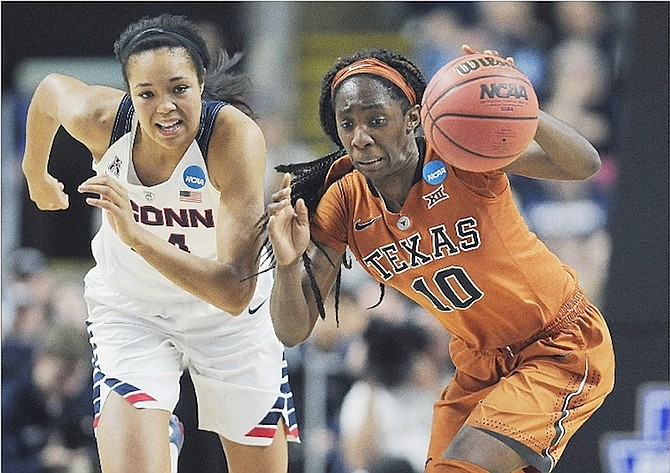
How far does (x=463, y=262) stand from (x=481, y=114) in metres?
0.55

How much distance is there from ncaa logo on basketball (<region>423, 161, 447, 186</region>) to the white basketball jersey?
841mm

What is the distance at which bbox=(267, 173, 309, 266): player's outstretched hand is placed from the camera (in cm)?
421

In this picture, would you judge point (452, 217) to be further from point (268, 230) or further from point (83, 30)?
point (83, 30)

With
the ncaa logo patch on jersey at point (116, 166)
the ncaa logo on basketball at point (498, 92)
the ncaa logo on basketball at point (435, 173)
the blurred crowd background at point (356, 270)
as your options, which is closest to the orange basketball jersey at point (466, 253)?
the ncaa logo on basketball at point (435, 173)

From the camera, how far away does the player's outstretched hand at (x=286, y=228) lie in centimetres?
421

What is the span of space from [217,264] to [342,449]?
2977 mm

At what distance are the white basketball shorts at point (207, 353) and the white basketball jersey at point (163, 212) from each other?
8cm

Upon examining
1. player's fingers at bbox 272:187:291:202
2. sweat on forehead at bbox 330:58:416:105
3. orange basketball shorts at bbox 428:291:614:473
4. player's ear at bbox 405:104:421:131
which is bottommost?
orange basketball shorts at bbox 428:291:614:473

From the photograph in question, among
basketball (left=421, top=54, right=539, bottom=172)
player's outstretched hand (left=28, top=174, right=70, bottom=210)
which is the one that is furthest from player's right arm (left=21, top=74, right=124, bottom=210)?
basketball (left=421, top=54, right=539, bottom=172)

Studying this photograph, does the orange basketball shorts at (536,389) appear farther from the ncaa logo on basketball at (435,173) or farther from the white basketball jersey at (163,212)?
the white basketball jersey at (163,212)

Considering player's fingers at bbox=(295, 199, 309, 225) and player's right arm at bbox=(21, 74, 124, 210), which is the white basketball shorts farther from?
player's fingers at bbox=(295, 199, 309, 225)

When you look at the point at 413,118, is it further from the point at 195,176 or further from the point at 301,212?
the point at 195,176

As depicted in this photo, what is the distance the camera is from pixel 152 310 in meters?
4.82

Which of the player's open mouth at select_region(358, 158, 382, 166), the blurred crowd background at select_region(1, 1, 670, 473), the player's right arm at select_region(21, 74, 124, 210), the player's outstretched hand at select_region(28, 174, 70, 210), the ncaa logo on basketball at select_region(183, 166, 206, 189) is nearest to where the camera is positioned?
the player's open mouth at select_region(358, 158, 382, 166)
